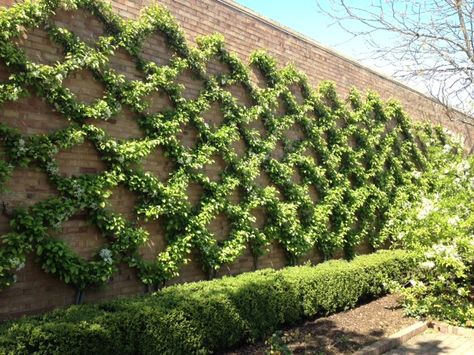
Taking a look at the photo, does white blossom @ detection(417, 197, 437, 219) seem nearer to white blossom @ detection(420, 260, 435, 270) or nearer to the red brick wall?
white blossom @ detection(420, 260, 435, 270)

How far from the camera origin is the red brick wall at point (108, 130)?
422 cm

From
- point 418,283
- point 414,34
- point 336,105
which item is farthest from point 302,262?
point 414,34

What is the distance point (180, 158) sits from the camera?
554cm

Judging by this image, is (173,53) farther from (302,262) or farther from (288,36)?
(302,262)

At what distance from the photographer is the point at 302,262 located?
291 inches

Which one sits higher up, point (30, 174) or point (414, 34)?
point (414, 34)

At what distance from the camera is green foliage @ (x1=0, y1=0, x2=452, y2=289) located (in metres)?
4.28

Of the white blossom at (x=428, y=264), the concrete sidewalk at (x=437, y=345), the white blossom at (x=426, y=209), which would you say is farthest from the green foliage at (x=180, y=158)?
the concrete sidewalk at (x=437, y=345)

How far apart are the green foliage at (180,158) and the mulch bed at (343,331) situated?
123cm

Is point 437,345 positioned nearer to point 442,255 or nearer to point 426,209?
point 442,255

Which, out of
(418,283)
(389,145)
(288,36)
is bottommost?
(418,283)

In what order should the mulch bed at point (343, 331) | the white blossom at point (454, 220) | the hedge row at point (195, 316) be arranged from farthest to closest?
the white blossom at point (454, 220)
the mulch bed at point (343, 331)
the hedge row at point (195, 316)

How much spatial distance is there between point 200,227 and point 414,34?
255 inches

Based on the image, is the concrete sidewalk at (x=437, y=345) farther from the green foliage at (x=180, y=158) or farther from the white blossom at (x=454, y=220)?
the green foliage at (x=180, y=158)
